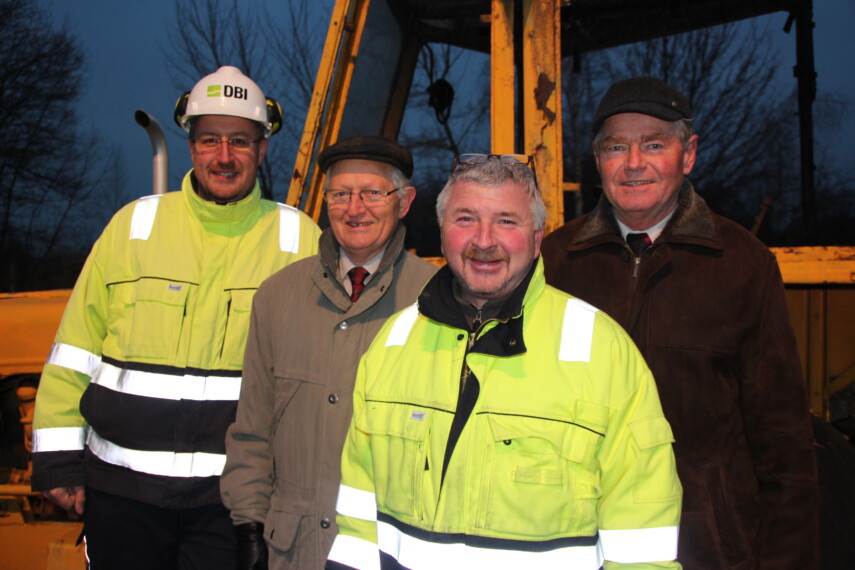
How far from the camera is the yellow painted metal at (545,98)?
110 inches

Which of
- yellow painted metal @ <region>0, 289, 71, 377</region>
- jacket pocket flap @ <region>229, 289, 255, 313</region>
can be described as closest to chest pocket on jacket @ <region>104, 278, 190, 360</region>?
jacket pocket flap @ <region>229, 289, 255, 313</region>

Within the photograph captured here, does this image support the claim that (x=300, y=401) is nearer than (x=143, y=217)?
Yes

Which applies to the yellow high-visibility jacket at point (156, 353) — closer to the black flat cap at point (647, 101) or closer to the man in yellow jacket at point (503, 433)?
Result: the man in yellow jacket at point (503, 433)

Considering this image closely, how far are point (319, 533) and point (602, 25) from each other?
3.29 m

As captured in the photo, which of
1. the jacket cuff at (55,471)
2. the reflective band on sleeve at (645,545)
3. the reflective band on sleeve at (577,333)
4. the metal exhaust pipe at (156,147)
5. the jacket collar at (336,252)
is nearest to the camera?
the reflective band on sleeve at (645,545)

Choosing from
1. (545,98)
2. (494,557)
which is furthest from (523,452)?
(545,98)

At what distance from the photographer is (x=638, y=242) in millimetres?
1858

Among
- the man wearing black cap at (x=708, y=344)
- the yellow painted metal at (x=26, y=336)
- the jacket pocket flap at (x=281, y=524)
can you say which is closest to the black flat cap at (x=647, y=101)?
the man wearing black cap at (x=708, y=344)

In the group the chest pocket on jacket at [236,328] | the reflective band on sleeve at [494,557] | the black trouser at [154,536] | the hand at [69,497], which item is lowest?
the black trouser at [154,536]

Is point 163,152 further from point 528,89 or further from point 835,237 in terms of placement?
point 835,237

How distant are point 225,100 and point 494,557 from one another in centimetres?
170

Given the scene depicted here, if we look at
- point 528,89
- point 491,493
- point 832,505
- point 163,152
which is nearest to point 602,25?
point 528,89

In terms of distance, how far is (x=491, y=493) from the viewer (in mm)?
1373

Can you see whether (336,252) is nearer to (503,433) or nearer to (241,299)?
(241,299)
